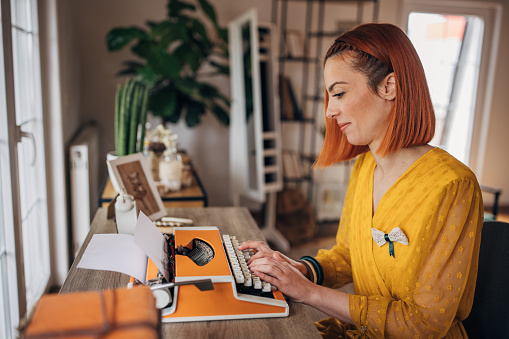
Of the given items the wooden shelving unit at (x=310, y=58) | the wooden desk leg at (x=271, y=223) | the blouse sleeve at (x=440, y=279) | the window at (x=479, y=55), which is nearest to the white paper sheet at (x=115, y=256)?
the blouse sleeve at (x=440, y=279)

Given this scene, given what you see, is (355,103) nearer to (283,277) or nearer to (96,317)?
(283,277)

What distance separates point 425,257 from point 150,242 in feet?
2.08

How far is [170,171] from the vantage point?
2203 mm

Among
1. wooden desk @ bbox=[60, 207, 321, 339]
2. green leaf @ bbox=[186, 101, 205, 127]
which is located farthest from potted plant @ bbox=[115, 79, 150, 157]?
green leaf @ bbox=[186, 101, 205, 127]

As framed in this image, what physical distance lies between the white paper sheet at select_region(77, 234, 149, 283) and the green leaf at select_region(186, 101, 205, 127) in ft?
7.88

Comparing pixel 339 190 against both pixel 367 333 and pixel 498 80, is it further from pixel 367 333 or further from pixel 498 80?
pixel 367 333

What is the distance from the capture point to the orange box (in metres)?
0.51

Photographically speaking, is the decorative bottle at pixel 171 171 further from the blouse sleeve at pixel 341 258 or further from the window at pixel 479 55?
the window at pixel 479 55

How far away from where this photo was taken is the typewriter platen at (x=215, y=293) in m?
0.91

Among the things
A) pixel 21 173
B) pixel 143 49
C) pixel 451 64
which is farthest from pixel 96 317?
pixel 451 64

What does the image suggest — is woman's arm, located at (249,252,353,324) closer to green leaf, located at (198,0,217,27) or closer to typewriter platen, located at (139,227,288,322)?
typewriter platen, located at (139,227,288,322)

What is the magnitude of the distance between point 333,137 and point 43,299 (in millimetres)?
981

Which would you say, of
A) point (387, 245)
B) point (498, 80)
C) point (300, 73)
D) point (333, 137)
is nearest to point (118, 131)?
point (333, 137)

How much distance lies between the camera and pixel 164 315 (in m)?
0.89
